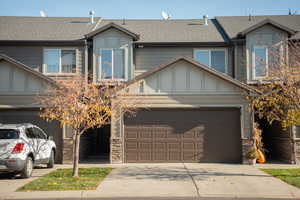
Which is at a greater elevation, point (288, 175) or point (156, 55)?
point (156, 55)

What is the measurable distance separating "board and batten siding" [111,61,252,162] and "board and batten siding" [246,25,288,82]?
330cm

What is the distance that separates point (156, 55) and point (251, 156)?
293 inches

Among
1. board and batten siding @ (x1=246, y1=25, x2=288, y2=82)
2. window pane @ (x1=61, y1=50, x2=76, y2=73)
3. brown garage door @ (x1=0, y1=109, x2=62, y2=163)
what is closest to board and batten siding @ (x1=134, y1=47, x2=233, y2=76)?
board and batten siding @ (x1=246, y1=25, x2=288, y2=82)

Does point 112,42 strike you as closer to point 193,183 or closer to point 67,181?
point 67,181

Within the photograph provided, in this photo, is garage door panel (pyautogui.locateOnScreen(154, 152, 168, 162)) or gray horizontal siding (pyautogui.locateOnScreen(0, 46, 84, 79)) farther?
gray horizontal siding (pyautogui.locateOnScreen(0, 46, 84, 79))

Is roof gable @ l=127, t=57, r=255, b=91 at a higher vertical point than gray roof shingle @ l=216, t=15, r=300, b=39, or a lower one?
lower

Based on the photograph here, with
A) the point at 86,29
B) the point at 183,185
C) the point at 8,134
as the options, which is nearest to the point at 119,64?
the point at 86,29

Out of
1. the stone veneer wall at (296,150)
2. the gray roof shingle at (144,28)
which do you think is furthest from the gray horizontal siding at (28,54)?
the stone veneer wall at (296,150)

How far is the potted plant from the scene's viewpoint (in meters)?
14.7

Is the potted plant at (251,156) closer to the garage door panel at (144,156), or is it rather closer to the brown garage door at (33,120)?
the garage door panel at (144,156)

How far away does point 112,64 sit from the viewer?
58.1ft

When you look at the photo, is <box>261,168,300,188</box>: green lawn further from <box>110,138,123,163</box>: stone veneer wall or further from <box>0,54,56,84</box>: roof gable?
<box>0,54,56,84</box>: roof gable

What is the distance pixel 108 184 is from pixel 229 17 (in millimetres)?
16041

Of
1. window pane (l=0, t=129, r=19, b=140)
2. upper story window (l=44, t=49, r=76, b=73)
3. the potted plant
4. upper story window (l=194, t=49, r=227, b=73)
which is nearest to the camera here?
window pane (l=0, t=129, r=19, b=140)
